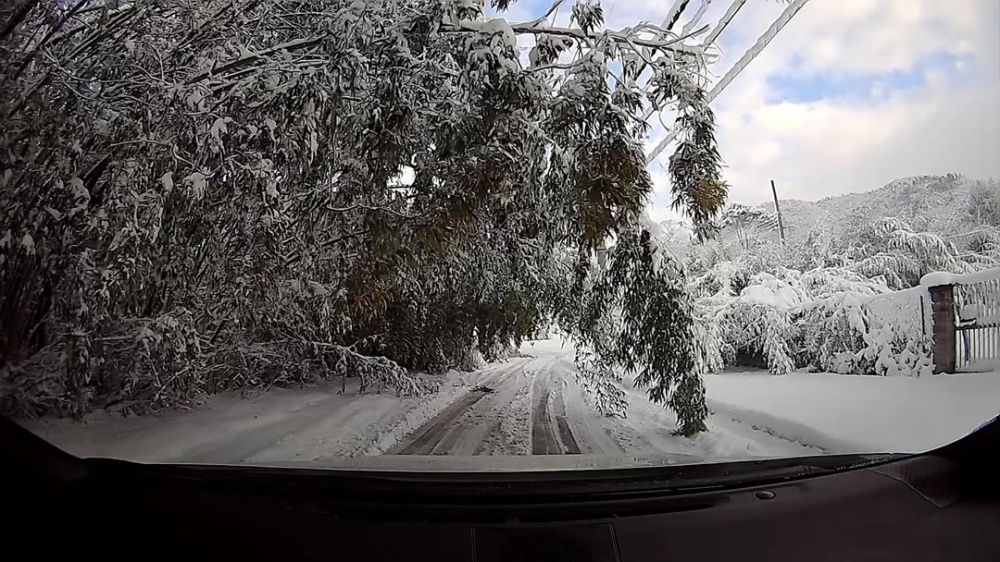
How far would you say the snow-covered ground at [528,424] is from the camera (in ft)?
6.82

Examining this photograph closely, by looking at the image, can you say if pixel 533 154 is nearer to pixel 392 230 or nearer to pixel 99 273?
pixel 392 230

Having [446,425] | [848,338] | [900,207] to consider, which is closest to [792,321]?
[848,338]

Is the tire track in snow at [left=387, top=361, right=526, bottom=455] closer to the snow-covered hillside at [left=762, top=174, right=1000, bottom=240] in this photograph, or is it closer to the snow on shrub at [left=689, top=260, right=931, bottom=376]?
the snow on shrub at [left=689, top=260, right=931, bottom=376]

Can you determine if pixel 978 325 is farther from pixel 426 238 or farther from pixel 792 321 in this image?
pixel 426 238

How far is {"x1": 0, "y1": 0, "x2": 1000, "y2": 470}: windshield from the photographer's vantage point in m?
2.32

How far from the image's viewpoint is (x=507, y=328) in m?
3.54

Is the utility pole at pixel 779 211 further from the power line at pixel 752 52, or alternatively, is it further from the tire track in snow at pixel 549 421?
the tire track in snow at pixel 549 421

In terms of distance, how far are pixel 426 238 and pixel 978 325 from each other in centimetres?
264

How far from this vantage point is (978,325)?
2693 mm

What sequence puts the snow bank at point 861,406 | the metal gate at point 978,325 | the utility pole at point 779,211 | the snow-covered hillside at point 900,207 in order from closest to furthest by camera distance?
the snow bank at point 861,406
the metal gate at point 978,325
the snow-covered hillside at point 900,207
the utility pole at point 779,211

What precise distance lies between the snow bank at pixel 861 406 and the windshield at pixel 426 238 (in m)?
0.02

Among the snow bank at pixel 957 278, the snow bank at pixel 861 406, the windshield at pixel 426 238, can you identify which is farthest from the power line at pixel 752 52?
the snow bank at pixel 957 278

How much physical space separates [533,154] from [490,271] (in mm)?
793

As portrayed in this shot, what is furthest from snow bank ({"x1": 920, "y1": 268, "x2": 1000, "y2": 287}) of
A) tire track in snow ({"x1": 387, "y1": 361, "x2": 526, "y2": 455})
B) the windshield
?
tire track in snow ({"x1": 387, "y1": 361, "x2": 526, "y2": 455})
